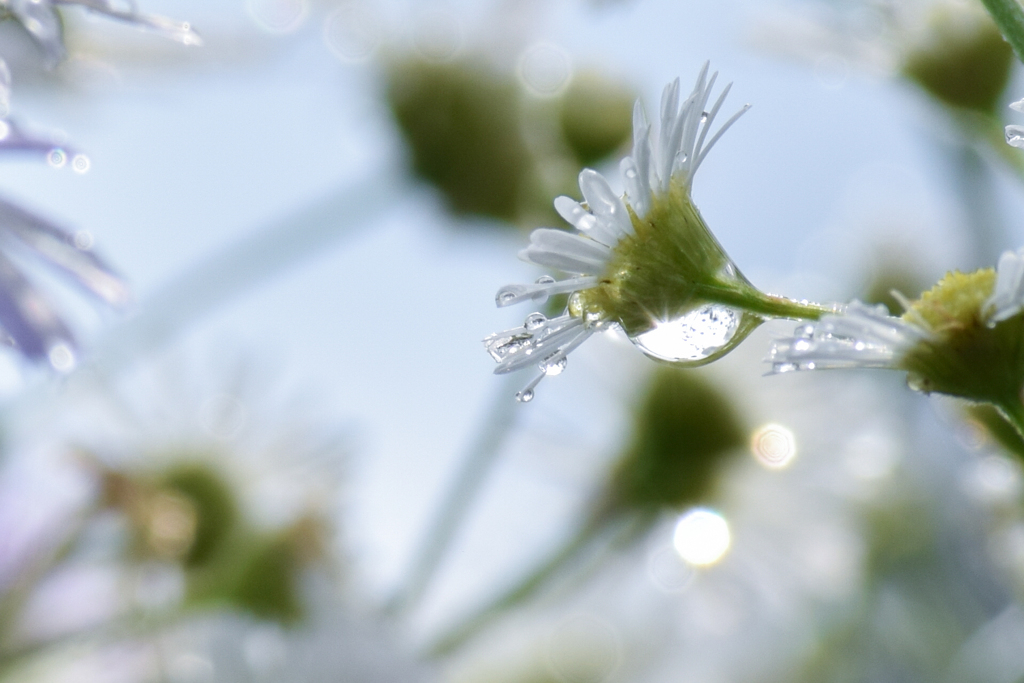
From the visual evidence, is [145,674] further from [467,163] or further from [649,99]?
[649,99]

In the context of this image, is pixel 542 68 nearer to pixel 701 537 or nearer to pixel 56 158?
pixel 701 537

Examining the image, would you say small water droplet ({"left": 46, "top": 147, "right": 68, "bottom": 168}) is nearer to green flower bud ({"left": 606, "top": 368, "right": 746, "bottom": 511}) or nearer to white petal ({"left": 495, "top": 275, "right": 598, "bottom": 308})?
white petal ({"left": 495, "top": 275, "right": 598, "bottom": 308})

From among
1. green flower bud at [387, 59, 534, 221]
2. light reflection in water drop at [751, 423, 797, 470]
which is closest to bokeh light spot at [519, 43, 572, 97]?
green flower bud at [387, 59, 534, 221]

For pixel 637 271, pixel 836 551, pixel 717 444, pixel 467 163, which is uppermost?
pixel 467 163

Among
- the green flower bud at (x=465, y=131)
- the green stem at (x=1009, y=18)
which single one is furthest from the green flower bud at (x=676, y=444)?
the green stem at (x=1009, y=18)

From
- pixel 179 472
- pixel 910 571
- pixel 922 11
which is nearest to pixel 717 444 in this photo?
pixel 910 571

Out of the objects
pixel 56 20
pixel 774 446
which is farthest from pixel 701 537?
pixel 56 20

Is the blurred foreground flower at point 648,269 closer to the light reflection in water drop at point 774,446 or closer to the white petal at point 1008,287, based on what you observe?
the white petal at point 1008,287
